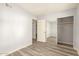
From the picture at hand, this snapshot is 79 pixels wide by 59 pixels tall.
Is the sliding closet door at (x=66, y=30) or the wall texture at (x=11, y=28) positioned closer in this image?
the wall texture at (x=11, y=28)

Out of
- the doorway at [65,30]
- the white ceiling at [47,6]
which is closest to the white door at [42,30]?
the doorway at [65,30]

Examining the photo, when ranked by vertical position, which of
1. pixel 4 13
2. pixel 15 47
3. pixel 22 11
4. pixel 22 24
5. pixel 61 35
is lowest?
Result: pixel 15 47

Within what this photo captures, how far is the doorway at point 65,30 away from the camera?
193 inches

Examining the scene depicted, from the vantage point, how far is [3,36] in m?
2.92

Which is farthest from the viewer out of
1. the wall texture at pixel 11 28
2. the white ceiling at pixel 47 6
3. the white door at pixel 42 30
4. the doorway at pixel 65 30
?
the white door at pixel 42 30

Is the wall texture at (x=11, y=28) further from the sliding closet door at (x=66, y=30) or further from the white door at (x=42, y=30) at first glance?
the sliding closet door at (x=66, y=30)

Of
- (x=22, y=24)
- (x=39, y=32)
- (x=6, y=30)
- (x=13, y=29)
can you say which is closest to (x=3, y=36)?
(x=6, y=30)

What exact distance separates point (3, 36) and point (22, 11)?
200cm

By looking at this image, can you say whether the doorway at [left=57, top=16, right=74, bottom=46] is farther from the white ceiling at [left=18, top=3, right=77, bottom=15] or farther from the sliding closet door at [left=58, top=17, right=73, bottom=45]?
the white ceiling at [left=18, top=3, right=77, bottom=15]

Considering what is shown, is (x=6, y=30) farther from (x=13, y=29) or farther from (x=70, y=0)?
(x=70, y=0)

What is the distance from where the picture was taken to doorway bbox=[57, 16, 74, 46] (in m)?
4.91

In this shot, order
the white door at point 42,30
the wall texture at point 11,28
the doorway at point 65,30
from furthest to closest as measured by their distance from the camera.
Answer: the white door at point 42,30 → the doorway at point 65,30 → the wall texture at point 11,28

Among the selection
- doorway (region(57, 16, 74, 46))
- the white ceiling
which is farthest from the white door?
the white ceiling

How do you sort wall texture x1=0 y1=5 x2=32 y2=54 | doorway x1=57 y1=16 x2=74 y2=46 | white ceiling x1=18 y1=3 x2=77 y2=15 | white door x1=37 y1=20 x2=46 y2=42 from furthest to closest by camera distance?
white door x1=37 y1=20 x2=46 y2=42
doorway x1=57 y1=16 x2=74 y2=46
white ceiling x1=18 y1=3 x2=77 y2=15
wall texture x1=0 y1=5 x2=32 y2=54
